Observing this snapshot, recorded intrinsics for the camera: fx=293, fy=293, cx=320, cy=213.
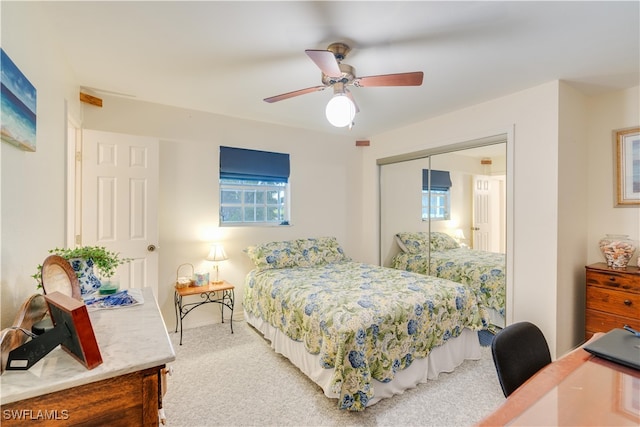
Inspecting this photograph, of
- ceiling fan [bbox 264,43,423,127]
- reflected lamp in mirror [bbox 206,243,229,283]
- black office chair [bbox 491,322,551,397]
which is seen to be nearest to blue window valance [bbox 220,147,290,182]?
reflected lamp in mirror [bbox 206,243,229,283]

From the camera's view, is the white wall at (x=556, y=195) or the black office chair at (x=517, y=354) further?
the white wall at (x=556, y=195)

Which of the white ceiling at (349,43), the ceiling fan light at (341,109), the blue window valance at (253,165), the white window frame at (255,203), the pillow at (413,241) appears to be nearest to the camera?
the white ceiling at (349,43)

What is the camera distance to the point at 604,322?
8.27ft

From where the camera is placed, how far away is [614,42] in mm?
1981

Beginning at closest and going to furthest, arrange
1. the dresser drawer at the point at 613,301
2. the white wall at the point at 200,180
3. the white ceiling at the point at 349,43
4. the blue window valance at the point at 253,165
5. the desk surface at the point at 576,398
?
the desk surface at the point at 576,398
the white ceiling at the point at 349,43
the dresser drawer at the point at 613,301
the white wall at the point at 200,180
the blue window valance at the point at 253,165

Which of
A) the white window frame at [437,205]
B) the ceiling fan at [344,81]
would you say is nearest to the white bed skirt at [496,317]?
A: the white window frame at [437,205]

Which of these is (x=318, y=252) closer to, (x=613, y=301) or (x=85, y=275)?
(x=85, y=275)

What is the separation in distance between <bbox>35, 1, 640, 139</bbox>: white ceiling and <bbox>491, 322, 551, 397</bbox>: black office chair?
171 cm

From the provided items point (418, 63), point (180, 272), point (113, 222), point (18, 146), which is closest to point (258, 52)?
point (418, 63)

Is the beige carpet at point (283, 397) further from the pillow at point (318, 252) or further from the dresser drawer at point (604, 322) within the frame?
the pillow at point (318, 252)

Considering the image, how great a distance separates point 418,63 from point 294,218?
2.40 meters

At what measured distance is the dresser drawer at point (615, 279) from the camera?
2.37 metres

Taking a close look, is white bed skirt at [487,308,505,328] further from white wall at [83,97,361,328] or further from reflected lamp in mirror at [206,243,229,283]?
reflected lamp in mirror at [206,243,229,283]

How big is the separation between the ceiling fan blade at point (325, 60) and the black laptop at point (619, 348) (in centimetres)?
181
